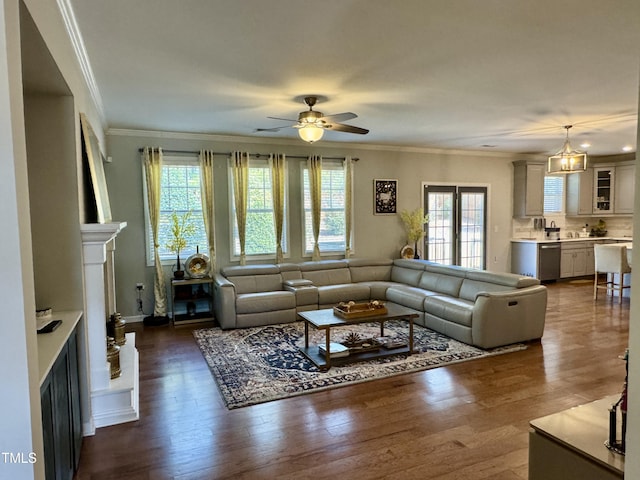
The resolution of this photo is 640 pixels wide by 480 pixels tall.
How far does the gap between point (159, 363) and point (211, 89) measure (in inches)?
113

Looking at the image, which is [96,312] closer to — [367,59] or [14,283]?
[14,283]

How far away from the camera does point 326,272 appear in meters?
6.75

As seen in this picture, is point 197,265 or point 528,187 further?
point 528,187

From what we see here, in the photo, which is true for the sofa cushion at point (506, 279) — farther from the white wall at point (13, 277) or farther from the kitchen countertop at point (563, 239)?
the white wall at point (13, 277)

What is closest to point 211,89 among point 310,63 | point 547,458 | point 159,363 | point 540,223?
point 310,63

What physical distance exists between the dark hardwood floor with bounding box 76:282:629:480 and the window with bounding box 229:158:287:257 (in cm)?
246

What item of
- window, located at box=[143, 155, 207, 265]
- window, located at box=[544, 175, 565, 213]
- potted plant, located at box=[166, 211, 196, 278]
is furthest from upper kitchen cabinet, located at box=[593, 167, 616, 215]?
potted plant, located at box=[166, 211, 196, 278]

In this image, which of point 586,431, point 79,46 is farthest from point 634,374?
point 79,46

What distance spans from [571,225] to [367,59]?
869cm

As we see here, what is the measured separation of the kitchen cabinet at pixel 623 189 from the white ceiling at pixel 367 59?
460 cm

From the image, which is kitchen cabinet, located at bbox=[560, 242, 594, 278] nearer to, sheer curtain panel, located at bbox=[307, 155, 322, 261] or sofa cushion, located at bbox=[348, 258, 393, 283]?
sofa cushion, located at bbox=[348, 258, 393, 283]

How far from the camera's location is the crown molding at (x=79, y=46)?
2.33 metres

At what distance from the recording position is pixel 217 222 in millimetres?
6410

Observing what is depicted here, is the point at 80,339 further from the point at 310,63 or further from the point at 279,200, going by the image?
the point at 279,200
